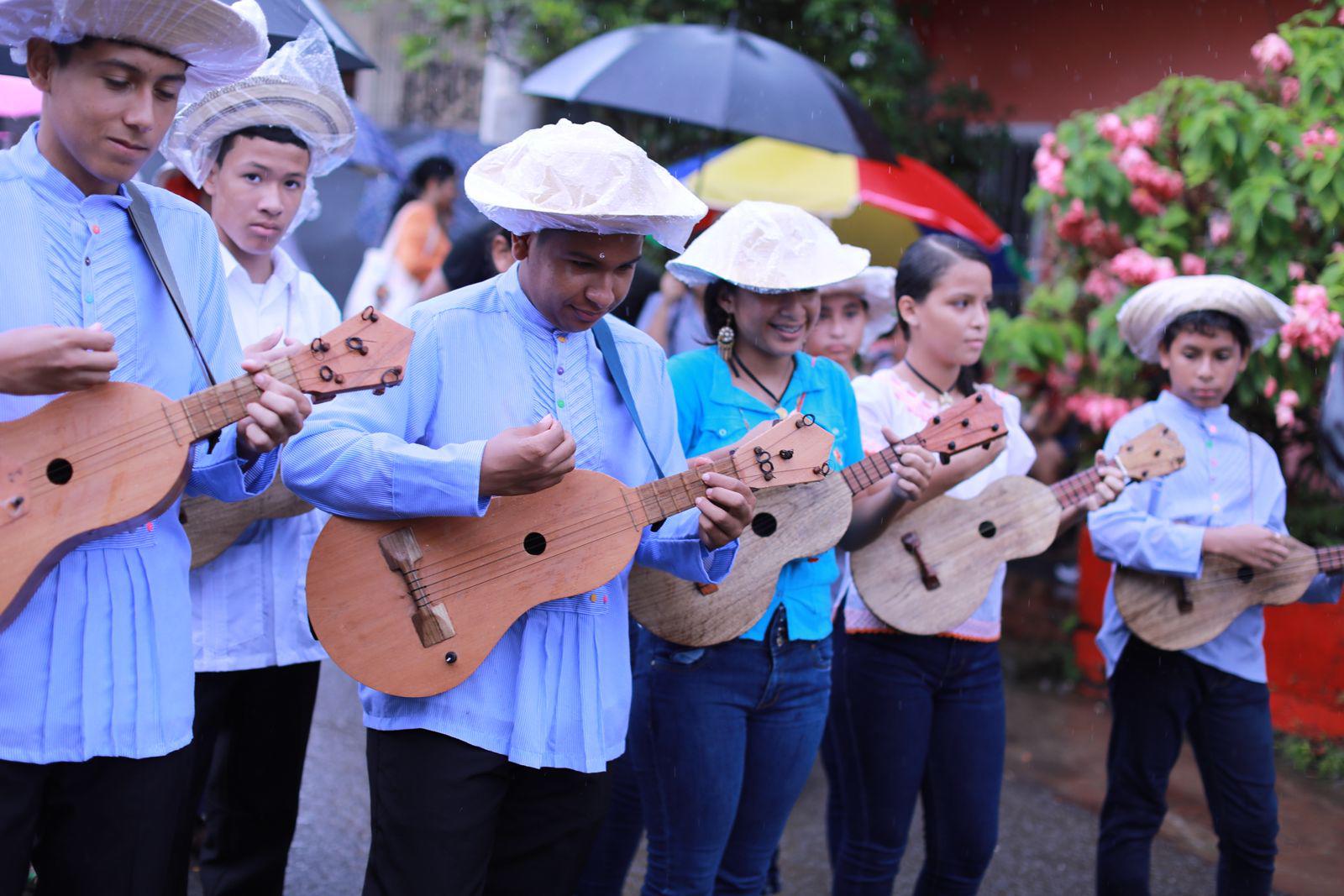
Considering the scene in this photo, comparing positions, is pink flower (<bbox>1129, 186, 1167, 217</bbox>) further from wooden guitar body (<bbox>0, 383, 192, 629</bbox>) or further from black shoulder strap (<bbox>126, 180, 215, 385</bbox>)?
wooden guitar body (<bbox>0, 383, 192, 629</bbox>)

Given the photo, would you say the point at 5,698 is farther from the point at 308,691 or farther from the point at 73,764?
the point at 308,691

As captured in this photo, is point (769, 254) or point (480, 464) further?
point (769, 254)

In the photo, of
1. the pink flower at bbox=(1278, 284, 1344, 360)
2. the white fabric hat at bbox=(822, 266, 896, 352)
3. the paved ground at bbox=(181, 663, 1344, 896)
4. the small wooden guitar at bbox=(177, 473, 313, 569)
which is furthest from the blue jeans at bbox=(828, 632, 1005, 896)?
the pink flower at bbox=(1278, 284, 1344, 360)

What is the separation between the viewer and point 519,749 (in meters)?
2.73

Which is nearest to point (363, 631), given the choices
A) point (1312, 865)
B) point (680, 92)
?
point (680, 92)

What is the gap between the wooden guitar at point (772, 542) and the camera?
11.2 ft

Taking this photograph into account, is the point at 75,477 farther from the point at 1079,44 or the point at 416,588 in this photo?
the point at 1079,44

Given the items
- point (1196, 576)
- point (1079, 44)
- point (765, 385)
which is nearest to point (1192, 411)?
point (1196, 576)

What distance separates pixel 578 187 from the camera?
272cm

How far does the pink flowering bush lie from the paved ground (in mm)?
1722

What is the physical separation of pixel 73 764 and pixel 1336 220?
602cm

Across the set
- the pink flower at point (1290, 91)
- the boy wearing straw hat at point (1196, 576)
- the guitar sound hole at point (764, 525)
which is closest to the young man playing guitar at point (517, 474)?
the guitar sound hole at point (764, 525)

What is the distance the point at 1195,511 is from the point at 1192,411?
1.16 feet

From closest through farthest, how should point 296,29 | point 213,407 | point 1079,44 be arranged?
point 213,407, point 296,29, point 1079,44
